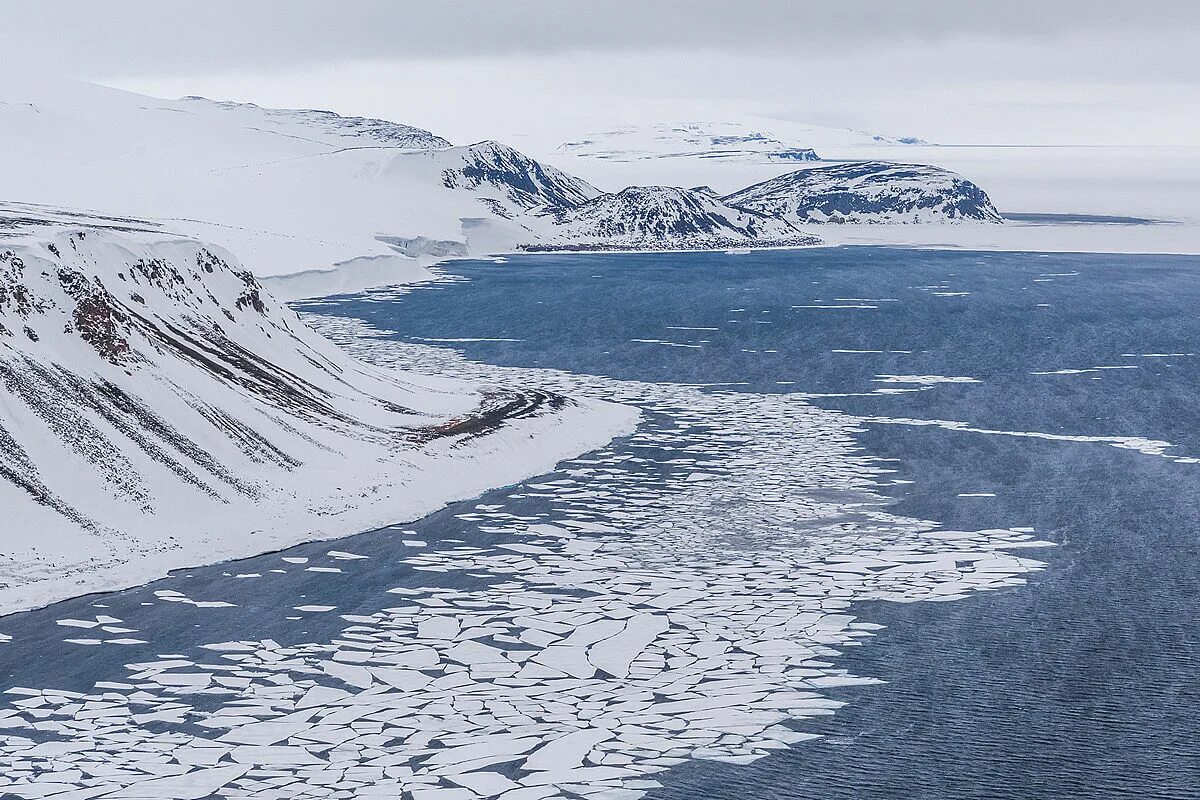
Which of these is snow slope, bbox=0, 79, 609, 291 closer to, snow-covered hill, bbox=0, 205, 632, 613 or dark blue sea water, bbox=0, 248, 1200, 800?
dark blue sea water, bbox=0, 248, 1200, 800

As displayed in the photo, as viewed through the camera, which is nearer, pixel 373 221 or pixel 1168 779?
pixel 1168 779

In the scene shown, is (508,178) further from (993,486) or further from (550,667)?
(550,667)

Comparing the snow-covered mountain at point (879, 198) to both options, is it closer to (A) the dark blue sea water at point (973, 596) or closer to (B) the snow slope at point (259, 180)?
(B) the snow slope at point (259, 180)

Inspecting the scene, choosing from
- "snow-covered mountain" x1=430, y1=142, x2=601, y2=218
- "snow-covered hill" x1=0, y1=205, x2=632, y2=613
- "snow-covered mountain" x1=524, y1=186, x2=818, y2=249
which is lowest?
"snow-covered hill" x1=0, y1=205, x2=632, y2=613

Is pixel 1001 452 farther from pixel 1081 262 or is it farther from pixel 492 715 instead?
pixel 1081 262

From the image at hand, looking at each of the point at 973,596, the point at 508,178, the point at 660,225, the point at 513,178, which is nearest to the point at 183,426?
the point at 973,596

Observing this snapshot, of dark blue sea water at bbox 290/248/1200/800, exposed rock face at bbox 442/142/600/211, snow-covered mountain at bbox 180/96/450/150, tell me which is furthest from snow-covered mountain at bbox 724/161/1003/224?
dark blue sea water at bbox 290/248/1200/800

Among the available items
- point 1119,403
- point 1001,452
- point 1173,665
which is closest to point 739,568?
point 1173,665
